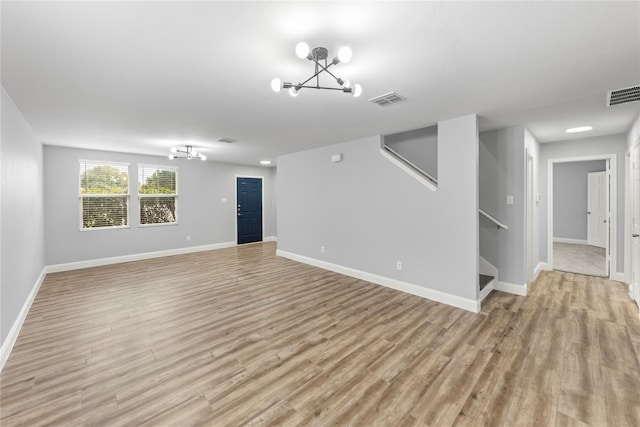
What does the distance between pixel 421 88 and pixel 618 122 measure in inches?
135

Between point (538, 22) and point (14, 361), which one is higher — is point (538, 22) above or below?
above

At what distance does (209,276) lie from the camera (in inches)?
196

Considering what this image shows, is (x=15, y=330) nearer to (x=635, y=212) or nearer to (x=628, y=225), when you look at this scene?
(x=635, y=212)

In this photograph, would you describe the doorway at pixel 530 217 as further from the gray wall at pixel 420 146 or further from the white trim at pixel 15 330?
the white trim at pixel 15 330

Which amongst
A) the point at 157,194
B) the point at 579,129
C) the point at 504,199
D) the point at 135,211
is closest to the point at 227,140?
the point at 157,194

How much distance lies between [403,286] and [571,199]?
23.6ft

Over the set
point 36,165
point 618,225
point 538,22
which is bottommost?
point 618,225

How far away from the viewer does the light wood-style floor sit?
1.79 meters

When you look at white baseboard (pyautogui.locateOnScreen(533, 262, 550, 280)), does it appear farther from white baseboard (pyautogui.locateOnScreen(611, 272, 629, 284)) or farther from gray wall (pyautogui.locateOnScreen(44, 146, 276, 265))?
gray wall (pyautogui.locateOnScreen(44, 146, 276, 265))

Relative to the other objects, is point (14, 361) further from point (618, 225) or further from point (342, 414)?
point (618, 225)

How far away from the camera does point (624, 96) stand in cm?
271

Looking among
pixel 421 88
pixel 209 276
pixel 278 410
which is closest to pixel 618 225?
pixel 421 88

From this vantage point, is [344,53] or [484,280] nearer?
[344,53]

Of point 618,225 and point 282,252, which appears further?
point 282,252
